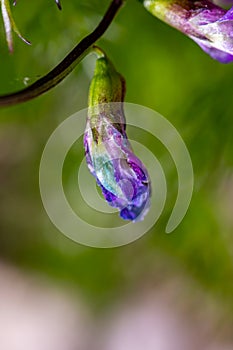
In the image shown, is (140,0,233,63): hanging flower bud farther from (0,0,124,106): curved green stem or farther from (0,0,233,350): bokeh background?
(0,0,233,350): bokeh background

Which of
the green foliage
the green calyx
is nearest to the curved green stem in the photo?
the green calyx

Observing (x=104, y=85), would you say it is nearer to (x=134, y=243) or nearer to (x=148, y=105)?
(x=148, y=105)

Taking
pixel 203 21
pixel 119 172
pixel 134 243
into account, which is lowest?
pixel 119 172

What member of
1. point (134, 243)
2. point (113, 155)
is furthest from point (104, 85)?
point (134, 243)

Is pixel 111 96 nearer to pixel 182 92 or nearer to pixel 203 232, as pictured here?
pixel 182 92

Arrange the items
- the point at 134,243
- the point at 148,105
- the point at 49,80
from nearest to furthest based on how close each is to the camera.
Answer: the point at 49,80
the point at 148,105
the point at 134,243

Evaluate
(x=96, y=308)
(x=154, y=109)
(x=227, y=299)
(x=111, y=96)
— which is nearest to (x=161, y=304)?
(x=96, y=308)

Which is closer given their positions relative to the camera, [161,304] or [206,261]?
[206,261]
